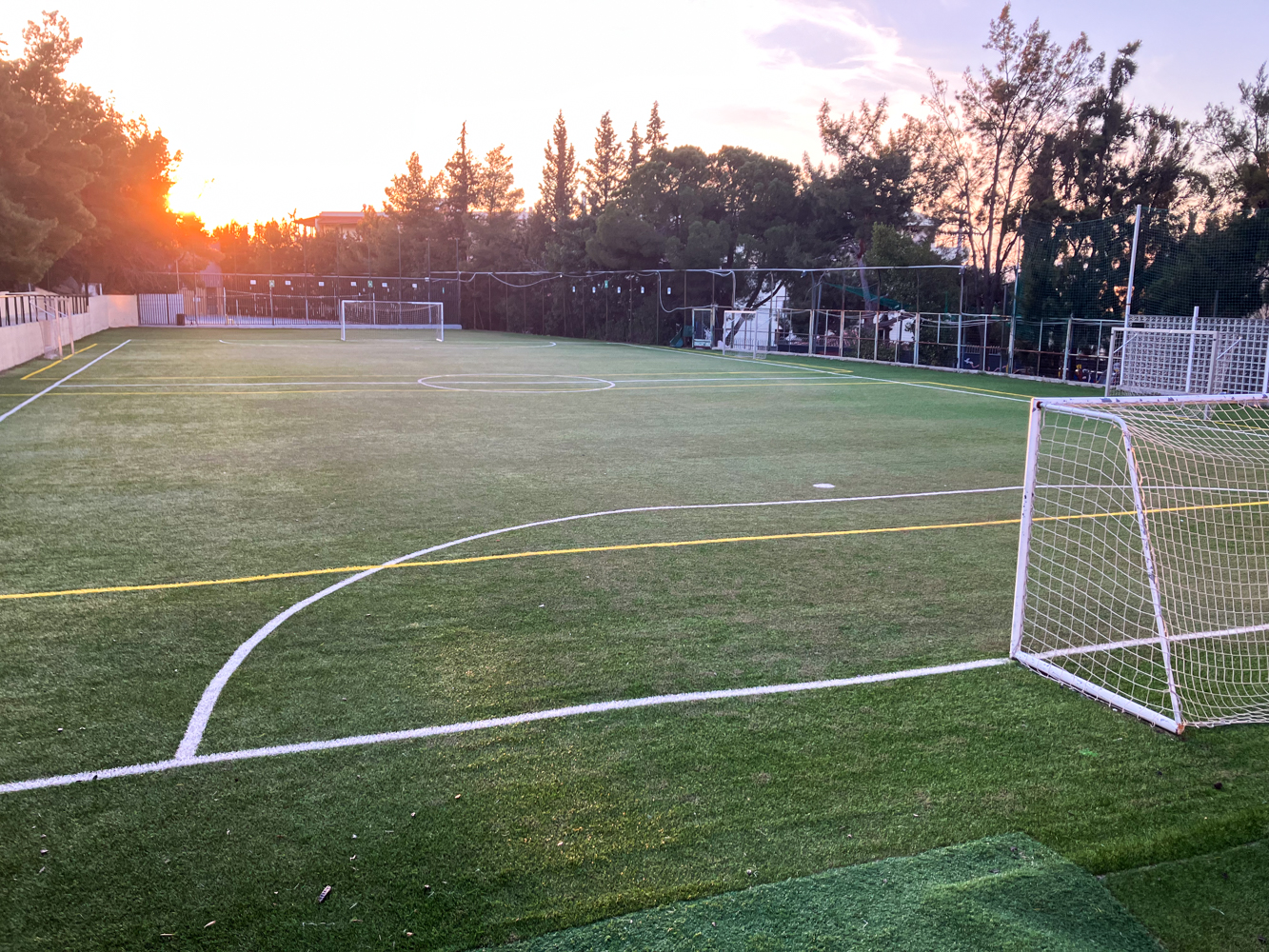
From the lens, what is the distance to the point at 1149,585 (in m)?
6.48

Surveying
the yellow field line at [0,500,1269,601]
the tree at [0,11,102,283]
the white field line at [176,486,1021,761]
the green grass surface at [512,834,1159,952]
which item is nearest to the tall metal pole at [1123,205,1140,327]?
the yellow field line at [0,500,1269,601]

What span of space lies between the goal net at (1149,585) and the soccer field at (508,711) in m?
0.28

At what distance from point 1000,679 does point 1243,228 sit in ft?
63.7

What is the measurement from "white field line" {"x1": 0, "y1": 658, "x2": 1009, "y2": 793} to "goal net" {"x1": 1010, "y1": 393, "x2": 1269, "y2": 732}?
24.7 inches

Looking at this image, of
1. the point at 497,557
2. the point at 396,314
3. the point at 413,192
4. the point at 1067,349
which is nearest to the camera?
the point at 497,557

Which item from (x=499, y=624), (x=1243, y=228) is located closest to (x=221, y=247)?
(x=1243, y=228)

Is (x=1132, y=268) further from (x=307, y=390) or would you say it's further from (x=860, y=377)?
(x=307, y=390)

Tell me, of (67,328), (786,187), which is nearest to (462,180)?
(786,187)

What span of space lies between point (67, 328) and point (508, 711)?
3186 centimetres

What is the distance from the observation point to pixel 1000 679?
4926 millimetres

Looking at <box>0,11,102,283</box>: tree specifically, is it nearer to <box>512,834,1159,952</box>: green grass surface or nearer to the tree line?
the tree line

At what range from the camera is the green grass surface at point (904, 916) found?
2908mm

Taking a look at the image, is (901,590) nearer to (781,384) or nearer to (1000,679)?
(1000,679)

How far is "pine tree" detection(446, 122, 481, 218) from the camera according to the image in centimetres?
7212
